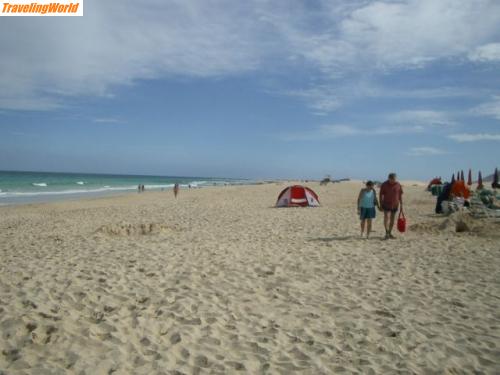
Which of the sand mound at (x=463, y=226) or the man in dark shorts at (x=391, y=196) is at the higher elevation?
the man in dark shorts at (x=391, y=196)

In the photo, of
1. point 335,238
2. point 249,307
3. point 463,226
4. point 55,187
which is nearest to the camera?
point 249,307

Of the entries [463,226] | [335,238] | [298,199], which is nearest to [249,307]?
[335,238]

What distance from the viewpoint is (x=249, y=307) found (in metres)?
4.96

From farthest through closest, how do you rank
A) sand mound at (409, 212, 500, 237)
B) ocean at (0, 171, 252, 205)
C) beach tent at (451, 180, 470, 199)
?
ocean at (0, 171, 252, 205) < beach tent at (451, 180, 470, 199) < sand mound at (409, 212, 500, 237)

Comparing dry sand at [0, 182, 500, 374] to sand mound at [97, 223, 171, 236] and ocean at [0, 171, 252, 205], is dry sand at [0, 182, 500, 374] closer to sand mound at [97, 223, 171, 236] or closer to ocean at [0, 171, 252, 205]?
sand mound at [97, 223, 171, 236]

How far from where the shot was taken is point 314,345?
3.98m

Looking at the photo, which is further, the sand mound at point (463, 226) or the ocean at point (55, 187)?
the ocean at point (55, 187)

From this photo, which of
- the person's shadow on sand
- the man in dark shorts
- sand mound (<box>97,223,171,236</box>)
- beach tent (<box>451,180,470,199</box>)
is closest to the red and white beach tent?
beach tent (<box>451,180,470,199</box>)

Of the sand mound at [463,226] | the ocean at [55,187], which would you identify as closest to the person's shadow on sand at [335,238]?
the sand mound at [463,226]

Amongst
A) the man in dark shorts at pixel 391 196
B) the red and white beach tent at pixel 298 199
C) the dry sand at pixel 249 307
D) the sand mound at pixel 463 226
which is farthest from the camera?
the red and white beach tent at pixel 298 199

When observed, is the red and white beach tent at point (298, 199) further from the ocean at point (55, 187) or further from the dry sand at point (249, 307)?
the ocean at point (55, 187)

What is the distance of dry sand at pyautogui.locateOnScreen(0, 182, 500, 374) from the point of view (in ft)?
12.1

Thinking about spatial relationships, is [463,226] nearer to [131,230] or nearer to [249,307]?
[249,307]

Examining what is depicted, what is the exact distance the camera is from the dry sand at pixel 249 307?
368cm
